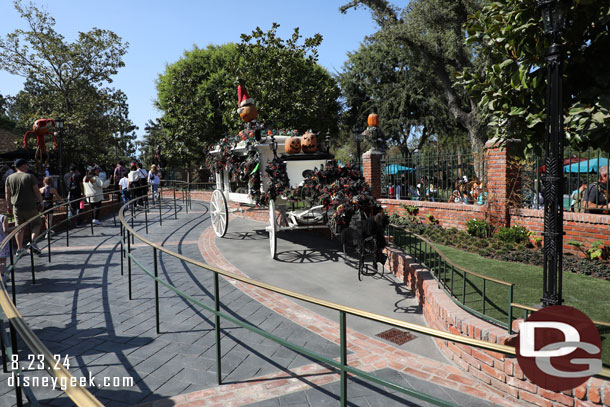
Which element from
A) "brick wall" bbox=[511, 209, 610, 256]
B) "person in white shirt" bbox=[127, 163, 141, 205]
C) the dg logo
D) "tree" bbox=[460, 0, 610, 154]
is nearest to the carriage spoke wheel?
"tree" bbox=[460, 0, 610, 154]

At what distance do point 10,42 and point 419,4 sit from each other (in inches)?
856

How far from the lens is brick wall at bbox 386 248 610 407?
136 inches

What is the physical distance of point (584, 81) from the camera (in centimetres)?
423

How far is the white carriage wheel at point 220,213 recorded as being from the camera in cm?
1035

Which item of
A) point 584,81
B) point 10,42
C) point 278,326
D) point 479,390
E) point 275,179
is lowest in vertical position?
point 479,390

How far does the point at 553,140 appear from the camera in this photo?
11.5ft

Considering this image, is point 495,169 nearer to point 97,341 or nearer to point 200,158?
point 97,341

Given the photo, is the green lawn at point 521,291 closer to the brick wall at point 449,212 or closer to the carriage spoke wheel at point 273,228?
the brick wall at point 449,212

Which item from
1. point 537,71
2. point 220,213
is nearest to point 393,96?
point 220,213

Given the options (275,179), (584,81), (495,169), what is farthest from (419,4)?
(584,81)

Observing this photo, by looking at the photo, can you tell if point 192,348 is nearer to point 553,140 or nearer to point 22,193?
point 553,140

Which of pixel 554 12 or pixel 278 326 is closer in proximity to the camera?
pixel 554 12

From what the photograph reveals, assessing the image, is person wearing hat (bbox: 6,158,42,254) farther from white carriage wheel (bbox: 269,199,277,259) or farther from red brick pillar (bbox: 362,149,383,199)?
red brick pillar (bbox: 362,149,383,199)

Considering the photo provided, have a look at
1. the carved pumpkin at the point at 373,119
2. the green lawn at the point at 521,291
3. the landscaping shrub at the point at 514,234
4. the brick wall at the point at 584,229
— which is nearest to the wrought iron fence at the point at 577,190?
the brick wall at the point at 584,229
